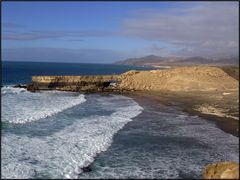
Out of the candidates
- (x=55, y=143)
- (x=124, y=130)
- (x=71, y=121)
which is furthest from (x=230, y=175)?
(x=71, y=121)

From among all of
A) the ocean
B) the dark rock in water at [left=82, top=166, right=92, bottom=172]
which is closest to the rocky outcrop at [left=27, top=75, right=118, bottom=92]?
the ocean

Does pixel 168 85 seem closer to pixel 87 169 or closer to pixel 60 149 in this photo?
pixel 60 149

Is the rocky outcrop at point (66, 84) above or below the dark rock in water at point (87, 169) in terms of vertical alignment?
above

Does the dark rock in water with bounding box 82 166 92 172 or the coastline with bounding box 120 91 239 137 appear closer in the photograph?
the dark rock in water with bounding box 82 166 92 172

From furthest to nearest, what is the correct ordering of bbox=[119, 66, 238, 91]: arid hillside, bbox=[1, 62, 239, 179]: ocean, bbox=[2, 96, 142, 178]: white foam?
bbox=[119, 66, 238, 91]: arid hillside
bbox=[1, 62, 239, 179]: ocean
bbox=[2, 96, 142, 178]: white foam

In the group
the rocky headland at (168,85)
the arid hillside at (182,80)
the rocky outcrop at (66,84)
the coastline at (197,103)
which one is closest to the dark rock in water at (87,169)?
the coastline at (197,103)

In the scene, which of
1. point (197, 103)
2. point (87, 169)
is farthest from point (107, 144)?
point (197, 103)

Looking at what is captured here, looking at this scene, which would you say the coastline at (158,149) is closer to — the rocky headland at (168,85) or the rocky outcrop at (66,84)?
the rocky headland at (168,85)

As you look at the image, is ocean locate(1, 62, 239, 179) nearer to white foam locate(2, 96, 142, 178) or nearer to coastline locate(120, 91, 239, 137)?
white foam locate(2, 96, 142, 178)
